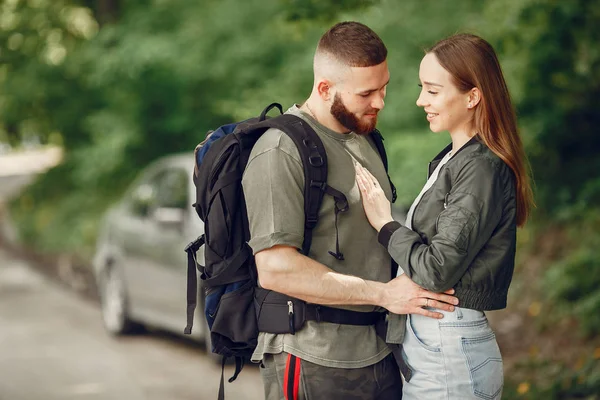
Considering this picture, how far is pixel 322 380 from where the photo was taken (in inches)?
Answer: 133

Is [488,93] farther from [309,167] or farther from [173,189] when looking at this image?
[173,189]

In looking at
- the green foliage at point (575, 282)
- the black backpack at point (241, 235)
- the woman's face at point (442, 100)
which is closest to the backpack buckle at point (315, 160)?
the black backpack at point (241, 235)

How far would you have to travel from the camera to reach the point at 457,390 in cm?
331

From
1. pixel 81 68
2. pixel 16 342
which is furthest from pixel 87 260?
pixel 16 342

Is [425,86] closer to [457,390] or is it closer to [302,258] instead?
[302,258]

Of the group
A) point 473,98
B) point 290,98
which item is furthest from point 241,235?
point 290,98

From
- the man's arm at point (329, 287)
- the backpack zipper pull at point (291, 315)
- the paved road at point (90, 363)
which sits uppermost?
the man's arm at point (329, 287)

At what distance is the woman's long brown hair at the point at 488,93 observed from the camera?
11.0 feet

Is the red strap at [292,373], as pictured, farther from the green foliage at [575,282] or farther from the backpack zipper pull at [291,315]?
the green foliage at [575,282]

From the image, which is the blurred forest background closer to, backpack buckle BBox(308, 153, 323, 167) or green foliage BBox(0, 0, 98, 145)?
green foliage BBox(0, 0, 98, 145)

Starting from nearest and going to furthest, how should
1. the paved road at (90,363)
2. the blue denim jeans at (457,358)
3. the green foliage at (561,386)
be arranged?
the blue denim jeans at (457,358), the green foliage at (561,386), the paved road at (90,363)

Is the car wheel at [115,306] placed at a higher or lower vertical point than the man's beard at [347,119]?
lower

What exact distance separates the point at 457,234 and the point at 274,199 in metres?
0.60

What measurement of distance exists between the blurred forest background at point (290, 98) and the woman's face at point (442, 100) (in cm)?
316
